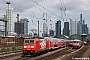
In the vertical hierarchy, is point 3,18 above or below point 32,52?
above

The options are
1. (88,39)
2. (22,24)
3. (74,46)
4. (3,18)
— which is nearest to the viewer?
(74,46)

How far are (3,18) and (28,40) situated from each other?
50436 millimetres

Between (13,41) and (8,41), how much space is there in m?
3.75

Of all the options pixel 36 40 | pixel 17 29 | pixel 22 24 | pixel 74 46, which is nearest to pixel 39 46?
pixel 36 40

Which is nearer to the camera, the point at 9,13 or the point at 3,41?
the point at 3,41

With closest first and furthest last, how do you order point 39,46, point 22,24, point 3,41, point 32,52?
point 32,52, point 39,46, point 3,41, point 22,24

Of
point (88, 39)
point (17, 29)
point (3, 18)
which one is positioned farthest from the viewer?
point (88, 39)

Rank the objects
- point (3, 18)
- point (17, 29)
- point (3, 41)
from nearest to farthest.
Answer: point (3, 41), point (3, 18), point (17, 29)

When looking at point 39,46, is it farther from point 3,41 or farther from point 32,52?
point 3,41

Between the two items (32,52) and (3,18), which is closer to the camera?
(32,52)

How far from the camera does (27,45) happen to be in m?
30.4

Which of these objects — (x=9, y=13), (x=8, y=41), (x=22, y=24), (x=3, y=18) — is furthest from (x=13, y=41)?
(x=9, y=13)

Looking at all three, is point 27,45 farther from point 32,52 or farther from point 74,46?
point 74,46

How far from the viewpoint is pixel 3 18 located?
79.1 meters
